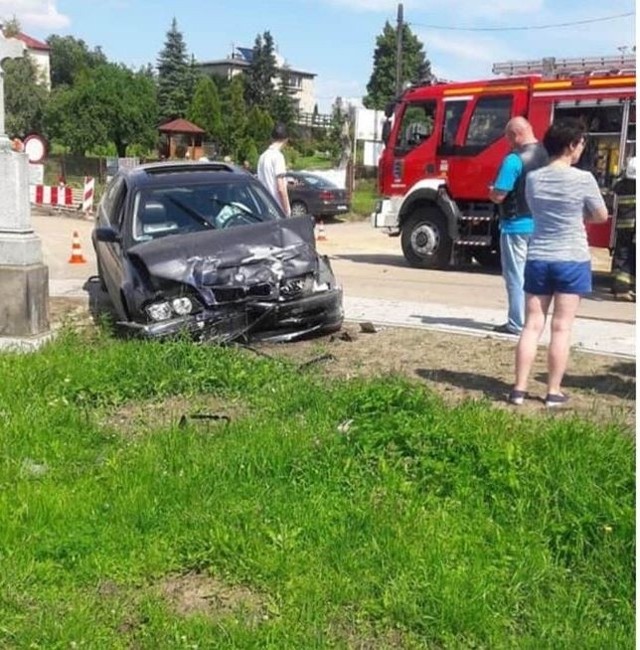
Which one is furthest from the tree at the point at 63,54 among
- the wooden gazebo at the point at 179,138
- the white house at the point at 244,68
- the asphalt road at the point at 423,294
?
the asphalt road at the point at 423,294

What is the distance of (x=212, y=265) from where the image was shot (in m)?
7.59

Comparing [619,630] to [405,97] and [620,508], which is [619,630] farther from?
[405,97]

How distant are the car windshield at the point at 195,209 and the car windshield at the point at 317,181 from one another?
17732 mm

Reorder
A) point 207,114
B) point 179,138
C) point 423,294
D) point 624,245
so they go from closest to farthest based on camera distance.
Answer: point 423,294
point 624,245
point 179,138
point 207,114

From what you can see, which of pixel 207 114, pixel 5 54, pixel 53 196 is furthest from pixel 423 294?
pixel 207 114

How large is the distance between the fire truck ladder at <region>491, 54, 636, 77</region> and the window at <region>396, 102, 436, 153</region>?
4.52 ft

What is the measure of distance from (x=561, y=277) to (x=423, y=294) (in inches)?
239

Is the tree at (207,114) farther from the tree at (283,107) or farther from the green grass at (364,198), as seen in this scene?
the green grass at (364,198)

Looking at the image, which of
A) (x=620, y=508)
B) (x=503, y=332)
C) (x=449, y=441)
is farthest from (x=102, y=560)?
(x=503, y=332)

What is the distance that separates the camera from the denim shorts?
554 cm

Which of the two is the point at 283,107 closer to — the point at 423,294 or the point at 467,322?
the point at 423,294

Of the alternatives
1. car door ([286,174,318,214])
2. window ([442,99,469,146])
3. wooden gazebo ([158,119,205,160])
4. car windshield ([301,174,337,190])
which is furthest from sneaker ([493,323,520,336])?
wooden gazebo ([158,119,205,160])

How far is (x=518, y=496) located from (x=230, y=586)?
1.40 meters

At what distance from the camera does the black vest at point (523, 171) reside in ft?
25.0
